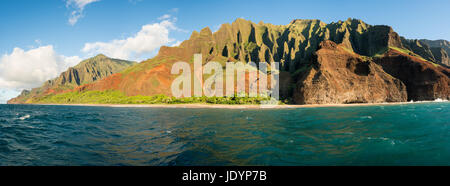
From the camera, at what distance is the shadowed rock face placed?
371 feet

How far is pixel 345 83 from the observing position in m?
119

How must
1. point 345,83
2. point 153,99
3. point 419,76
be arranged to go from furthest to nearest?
point 153,99 → point 419,76 → point 345,83

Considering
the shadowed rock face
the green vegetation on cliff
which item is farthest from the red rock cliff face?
the green vegetation on cliff

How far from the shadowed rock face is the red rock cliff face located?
28.7ft

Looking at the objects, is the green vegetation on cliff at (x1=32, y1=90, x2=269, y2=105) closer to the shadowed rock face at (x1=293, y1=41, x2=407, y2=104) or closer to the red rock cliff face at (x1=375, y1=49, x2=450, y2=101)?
the shadowed rock face at (x1=293, y1=41, x2=407, y2=104)

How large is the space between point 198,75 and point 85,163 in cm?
17551

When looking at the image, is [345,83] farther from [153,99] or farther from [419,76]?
[153,99]

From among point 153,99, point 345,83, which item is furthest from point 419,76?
point 153,99

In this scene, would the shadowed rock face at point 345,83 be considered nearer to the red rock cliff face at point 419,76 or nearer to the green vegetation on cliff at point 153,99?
the red rock cliff face at point 419,76

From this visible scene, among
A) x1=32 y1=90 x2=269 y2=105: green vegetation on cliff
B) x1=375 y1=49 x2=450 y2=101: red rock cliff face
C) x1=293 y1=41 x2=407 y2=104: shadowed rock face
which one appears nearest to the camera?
x1=293 y1=41 x2=407 y2=104: shadowed rock face

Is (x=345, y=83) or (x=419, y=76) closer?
(x=345, y=83)

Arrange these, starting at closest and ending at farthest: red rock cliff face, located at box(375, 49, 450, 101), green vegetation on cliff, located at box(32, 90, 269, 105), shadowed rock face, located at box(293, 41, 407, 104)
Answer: shadowed rock face, located at box(293, 41, 407, 104)
green vegetation on cliff, located at box(32, 90, 269, 105)
red rock cliff face, located at box(375, 49, 450, 101)

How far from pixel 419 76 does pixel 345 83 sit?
49.8 metres
